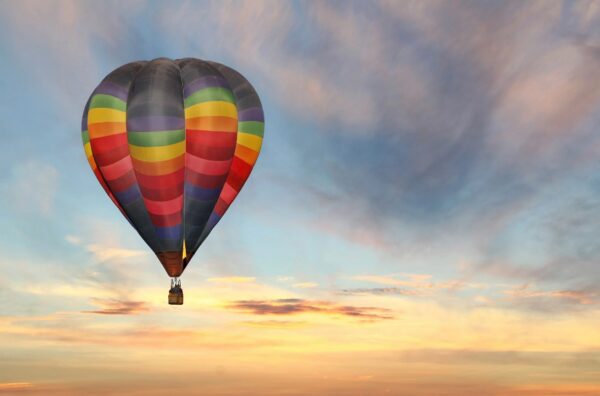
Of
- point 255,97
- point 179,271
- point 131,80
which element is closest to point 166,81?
point 131,80

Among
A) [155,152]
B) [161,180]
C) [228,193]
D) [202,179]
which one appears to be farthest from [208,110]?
[228,193]

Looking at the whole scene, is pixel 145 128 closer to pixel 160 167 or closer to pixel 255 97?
pixel 160 167

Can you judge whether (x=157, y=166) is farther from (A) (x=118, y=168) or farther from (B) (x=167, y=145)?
(A) (x=118, y=168)

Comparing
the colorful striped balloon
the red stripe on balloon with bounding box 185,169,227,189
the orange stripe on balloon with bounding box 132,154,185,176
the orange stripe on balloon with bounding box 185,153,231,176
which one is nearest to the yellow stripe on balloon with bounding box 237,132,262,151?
the colorful striped balloon

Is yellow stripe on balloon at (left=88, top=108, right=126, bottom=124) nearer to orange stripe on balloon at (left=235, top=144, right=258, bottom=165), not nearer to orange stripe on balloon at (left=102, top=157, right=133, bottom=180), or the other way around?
orange stripe on balloon at (left=102, top=157, right=133, bottom=180)

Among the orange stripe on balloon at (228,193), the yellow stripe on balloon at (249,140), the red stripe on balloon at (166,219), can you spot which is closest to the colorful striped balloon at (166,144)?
the red stripe on balloon at (166,219)
